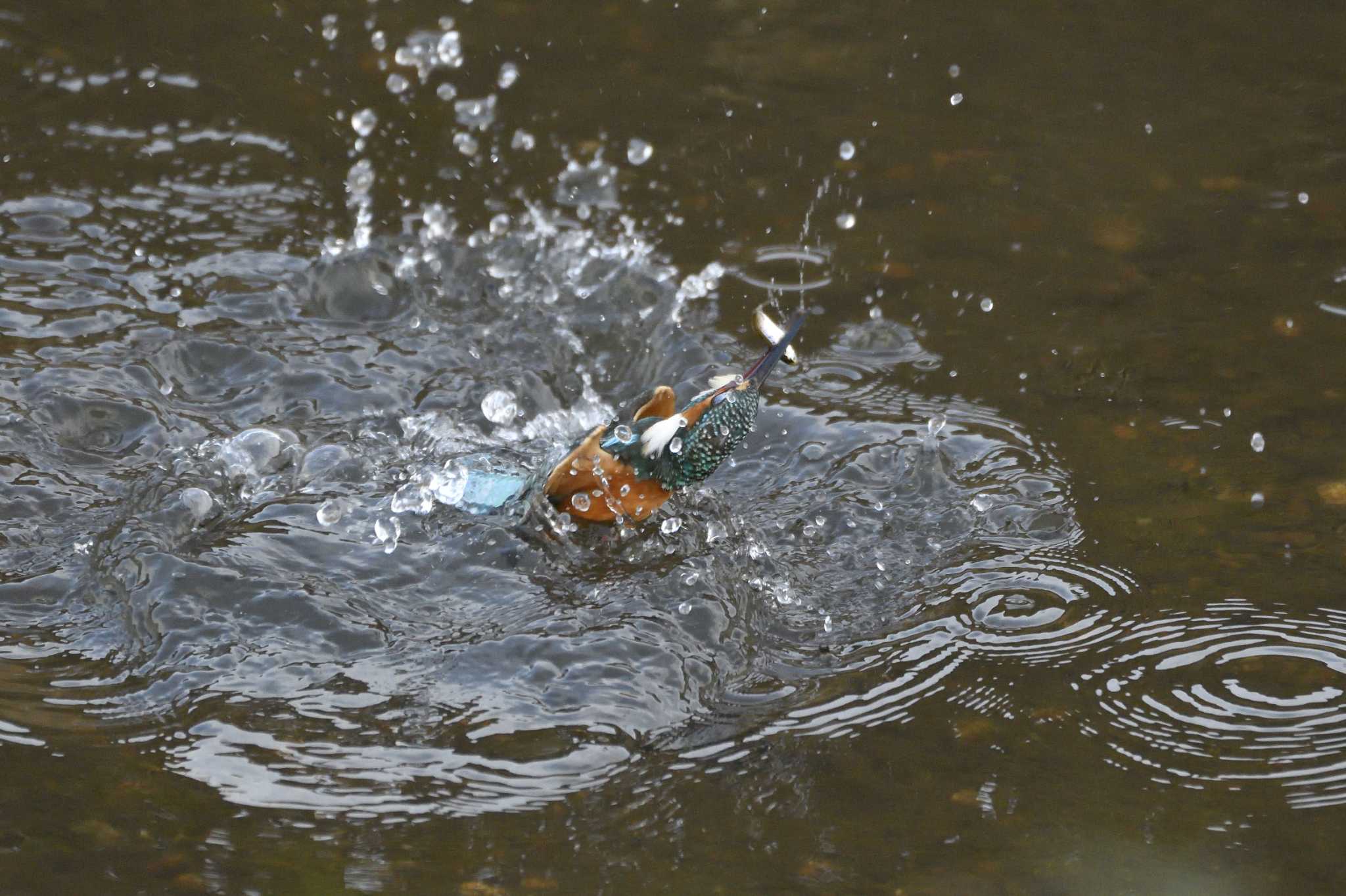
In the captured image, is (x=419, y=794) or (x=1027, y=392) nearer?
(x=419, y=794)

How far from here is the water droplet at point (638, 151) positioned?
558cm

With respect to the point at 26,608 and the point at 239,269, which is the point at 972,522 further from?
the point at 239,269

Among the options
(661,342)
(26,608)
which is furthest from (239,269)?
(26,608)

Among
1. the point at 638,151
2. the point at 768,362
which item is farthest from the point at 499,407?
the point at 638,151

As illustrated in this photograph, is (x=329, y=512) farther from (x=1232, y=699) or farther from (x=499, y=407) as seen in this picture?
(x=1232, y=699)

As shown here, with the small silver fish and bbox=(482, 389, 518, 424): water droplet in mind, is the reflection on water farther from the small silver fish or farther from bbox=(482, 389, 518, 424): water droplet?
the small silver fish

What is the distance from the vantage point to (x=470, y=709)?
10.2 feet

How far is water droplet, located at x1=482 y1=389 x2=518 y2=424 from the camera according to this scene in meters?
4.33

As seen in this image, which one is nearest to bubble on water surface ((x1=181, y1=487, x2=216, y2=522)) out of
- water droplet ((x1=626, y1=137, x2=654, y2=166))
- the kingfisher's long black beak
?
the kingfisher's long black beak

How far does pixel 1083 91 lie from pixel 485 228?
266 cm

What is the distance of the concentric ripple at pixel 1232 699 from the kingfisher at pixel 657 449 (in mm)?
1083

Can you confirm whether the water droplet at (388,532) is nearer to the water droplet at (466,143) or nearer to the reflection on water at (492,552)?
the reflection on water at (492,552)

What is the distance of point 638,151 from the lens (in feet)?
18.4

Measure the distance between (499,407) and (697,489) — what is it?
2.55 feet
